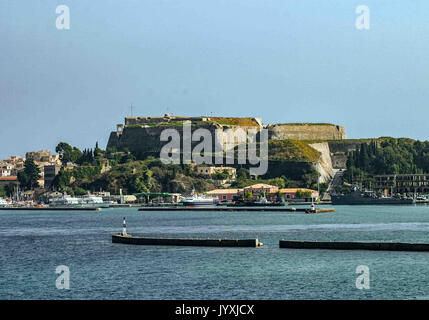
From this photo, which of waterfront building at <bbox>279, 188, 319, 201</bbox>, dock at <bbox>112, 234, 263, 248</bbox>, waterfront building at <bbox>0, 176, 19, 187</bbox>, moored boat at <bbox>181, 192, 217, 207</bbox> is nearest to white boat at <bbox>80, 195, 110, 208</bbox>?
moored boat at <bbox>181, 192, 217, 207</bbox>

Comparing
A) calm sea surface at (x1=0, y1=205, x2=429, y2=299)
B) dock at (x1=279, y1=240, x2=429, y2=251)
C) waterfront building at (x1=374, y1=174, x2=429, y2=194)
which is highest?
waterfront building at (x1=374, y1=174, x2=429, y2=194)

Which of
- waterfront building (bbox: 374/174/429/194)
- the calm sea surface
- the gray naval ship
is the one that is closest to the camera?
the calm sea surface

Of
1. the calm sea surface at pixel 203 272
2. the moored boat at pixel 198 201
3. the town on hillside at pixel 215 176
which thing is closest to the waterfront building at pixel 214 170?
the town on hillside at pixel 215 176

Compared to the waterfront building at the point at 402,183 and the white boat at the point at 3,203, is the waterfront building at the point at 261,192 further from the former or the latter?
the white boat at the point at 3,203

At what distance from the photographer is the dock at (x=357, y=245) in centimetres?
4584

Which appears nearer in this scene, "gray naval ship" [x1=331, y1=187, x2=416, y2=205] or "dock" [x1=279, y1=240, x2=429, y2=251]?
"dock" [x1=279, y1=240, x2=429, y2=251]

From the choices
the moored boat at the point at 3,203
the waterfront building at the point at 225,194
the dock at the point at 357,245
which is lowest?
the dock at the point at 357,245

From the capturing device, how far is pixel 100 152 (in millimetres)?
197375

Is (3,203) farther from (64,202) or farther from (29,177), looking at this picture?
(29,177)

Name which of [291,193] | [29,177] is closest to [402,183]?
[291,193]

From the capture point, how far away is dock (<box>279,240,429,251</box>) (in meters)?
45.8

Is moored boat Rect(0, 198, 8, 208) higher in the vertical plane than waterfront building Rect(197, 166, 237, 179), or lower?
lower

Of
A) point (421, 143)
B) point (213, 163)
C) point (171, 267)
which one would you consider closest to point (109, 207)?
point (213, 163)

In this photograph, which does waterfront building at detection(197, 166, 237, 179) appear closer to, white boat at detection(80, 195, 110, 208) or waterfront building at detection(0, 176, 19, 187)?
white boat at detection(80, 195, 110, 208)
